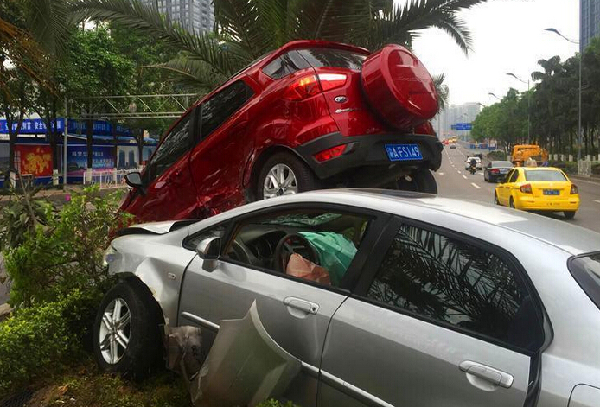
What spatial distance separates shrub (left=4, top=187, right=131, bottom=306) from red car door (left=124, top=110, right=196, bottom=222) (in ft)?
5.34

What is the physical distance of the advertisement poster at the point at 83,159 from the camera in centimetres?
3167

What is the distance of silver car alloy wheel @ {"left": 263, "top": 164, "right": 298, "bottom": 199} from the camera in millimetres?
4766

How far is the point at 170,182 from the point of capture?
6.06 m

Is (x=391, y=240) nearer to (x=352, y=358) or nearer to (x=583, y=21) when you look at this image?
(x=352, y=358)

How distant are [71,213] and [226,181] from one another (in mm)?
1755

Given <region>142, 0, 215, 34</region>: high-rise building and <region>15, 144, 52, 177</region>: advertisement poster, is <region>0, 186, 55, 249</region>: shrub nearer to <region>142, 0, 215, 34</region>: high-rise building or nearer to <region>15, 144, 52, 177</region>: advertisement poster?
<region>142, 0, 215, 34</region>: high-rise building

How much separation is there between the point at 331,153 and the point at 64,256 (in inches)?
88.6

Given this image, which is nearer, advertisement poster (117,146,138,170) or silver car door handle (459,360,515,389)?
silver car door handle (459,360,515,389)

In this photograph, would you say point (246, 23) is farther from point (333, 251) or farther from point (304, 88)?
point (333, 251)

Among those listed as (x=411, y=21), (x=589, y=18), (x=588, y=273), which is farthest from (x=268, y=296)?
(x=589, y=18)

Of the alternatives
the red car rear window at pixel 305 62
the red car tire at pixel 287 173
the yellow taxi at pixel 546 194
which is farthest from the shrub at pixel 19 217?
the yellow taxi at pixel 546 194

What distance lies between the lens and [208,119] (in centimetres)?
571

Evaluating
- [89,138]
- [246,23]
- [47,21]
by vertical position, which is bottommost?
[47,21]

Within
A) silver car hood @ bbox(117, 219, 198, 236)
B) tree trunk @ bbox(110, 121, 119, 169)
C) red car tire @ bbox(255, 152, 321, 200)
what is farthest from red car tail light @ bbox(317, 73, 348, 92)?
tree trunk @ bbox(110, 121, 119, 169)
